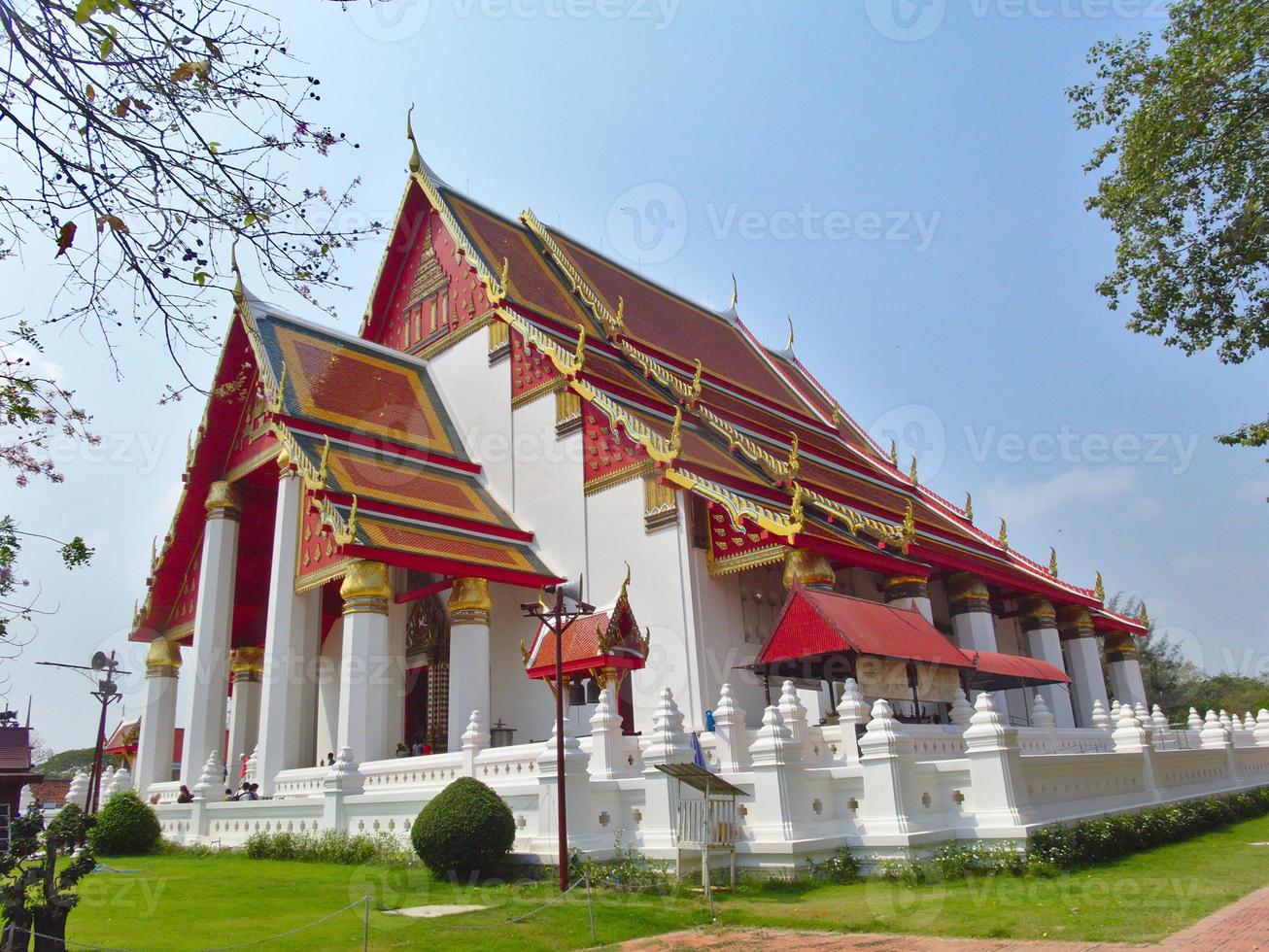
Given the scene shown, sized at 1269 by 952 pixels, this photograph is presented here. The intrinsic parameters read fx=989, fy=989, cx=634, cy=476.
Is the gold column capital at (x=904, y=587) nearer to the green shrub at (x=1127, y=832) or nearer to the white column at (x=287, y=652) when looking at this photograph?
the green shrub at (x=1127, y=832)

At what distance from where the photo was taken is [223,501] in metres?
17.4

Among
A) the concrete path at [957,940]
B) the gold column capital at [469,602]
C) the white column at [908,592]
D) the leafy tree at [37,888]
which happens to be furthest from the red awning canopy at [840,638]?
the leafy tree at [37,888]

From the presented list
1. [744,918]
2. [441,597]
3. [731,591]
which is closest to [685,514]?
[731,591]

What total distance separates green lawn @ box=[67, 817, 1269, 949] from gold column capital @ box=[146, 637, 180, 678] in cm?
983

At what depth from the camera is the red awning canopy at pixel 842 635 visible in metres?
10.3

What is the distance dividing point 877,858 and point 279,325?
13.7m

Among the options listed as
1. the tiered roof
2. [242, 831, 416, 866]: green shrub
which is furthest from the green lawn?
the tiered roof

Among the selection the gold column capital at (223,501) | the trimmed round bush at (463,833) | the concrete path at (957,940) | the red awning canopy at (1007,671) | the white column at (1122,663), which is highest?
the gold column capital at (223,501)

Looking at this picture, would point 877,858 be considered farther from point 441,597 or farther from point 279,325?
point 279,325

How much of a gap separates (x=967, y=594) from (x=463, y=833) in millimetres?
11336

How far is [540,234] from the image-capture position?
22641 millimetres

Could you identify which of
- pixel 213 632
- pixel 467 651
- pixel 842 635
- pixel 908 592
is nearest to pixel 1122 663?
pixel 908 592

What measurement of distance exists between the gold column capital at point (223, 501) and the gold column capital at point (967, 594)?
499 inches

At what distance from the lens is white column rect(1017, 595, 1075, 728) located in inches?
725
